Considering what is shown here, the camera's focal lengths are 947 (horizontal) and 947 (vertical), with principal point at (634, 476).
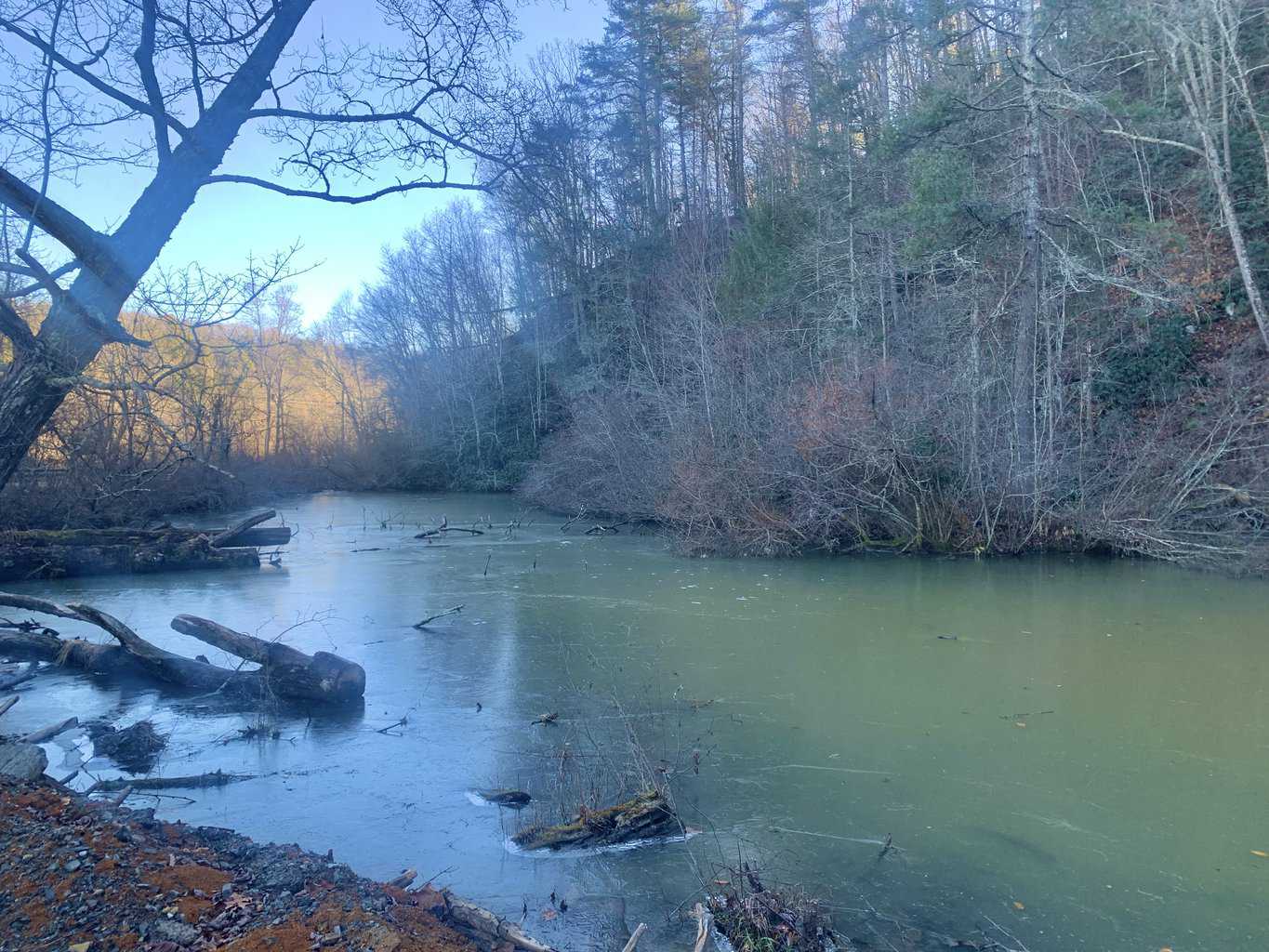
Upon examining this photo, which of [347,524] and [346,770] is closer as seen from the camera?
[346,770]

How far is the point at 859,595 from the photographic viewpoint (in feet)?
45.6

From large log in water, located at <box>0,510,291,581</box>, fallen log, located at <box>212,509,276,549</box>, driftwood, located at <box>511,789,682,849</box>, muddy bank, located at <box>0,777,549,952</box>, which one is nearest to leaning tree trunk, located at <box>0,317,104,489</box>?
muddy bank, located at <box>0,777,549,952</box>

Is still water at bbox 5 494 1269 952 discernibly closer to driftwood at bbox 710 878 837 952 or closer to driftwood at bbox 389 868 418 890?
driftwood at bbox 710 878 837 952

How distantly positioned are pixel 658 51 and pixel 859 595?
65.7 ft

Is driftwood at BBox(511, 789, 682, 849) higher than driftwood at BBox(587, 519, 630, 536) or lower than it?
lower

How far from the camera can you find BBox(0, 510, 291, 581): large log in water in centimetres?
1543

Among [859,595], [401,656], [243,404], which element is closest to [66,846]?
[401,656]

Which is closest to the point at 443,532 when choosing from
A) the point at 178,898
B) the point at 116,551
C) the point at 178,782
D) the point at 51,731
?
the point at 116,551

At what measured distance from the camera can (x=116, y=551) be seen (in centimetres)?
1623

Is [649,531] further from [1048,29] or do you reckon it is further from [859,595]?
[1048,29]

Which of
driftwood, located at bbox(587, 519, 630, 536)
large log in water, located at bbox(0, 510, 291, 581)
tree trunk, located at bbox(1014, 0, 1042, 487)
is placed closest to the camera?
large log in water, located at bbox(0, 510, 291, 581)

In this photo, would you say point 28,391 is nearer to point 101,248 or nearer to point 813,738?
point 101,248

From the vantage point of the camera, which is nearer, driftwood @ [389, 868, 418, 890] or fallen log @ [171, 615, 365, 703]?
driftwood @ [389, 868, 418, 890]

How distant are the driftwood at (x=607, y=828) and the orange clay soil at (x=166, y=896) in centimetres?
145
